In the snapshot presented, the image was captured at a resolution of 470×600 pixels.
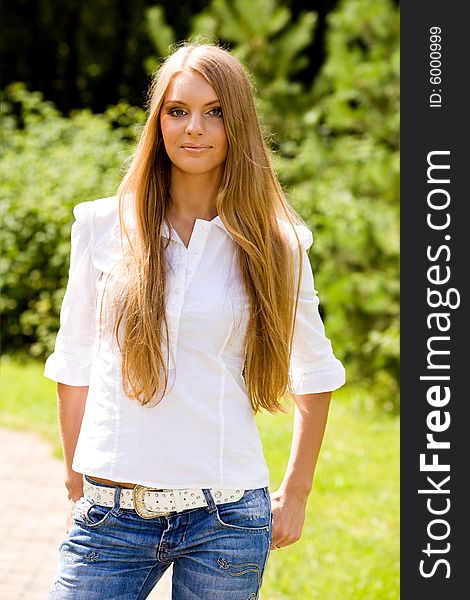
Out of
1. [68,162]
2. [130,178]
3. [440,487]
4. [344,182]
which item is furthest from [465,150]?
[68,162]

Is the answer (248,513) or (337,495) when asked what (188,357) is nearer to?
(248,513)

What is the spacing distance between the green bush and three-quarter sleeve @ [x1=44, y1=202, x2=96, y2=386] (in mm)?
7226

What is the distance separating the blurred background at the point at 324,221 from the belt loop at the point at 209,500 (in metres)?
3.17

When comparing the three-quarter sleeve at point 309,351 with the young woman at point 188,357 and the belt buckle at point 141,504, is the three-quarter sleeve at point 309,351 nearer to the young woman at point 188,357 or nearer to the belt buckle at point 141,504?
the young woman at point 188,357

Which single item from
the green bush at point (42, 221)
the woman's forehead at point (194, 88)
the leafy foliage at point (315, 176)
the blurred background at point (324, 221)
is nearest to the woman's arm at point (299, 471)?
the woman's forehead at point (194, 88)

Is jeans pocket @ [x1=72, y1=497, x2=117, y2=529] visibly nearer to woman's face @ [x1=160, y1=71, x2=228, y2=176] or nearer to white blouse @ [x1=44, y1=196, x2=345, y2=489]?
white blouse @ [x1=44, y1=196, x2=345, y2=489]

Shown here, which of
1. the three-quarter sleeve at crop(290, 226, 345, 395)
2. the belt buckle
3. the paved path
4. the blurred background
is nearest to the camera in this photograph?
the belt buckle

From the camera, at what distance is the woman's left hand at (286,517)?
2.57 metres

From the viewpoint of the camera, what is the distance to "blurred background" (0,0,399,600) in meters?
6.98

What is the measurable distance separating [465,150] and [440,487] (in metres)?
2.02

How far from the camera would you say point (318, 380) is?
2586mm

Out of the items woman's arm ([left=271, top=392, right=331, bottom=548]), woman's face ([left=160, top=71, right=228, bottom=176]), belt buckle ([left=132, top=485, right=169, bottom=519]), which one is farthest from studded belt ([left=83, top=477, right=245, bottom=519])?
woman's face ([left=160, top=71, right=228, bottom=176])

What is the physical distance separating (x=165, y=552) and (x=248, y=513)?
0.20 m

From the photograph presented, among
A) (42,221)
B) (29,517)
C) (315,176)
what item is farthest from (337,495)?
(42,221)
